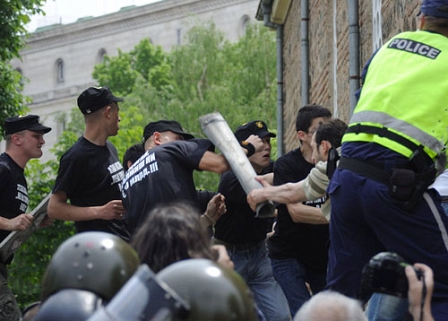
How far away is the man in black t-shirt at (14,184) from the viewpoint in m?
10.7

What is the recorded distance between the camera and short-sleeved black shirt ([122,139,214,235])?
8.39m

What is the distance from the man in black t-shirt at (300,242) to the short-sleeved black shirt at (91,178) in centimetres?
126

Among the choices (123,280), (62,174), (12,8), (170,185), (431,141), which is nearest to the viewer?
(123,280)

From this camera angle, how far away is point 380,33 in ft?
39.3

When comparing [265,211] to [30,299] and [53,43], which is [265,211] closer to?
[30,299]

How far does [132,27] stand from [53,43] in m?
8.91

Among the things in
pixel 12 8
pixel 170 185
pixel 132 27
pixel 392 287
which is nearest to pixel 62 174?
pixel 170 185

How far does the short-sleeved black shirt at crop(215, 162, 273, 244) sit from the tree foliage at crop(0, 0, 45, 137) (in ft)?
43.9

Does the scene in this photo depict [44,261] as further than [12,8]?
Yes

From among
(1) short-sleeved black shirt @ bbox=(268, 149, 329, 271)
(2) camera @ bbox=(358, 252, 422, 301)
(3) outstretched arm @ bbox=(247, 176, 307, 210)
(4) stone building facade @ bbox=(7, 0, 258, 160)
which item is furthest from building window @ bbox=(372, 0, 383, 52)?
(4) stone building facade @ bbox=(7, 0, 258, 160)

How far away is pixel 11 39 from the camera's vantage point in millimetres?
23641

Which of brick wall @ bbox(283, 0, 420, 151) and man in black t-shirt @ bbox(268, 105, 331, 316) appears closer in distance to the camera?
man in black t-shirt @ bbox(268, 105, 331, 316)

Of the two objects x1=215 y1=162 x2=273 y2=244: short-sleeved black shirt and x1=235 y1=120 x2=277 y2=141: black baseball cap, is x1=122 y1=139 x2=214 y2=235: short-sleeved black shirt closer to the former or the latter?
x1=235 y1=120 x2=277 y2=141: black baseball cap

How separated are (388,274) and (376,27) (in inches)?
276
